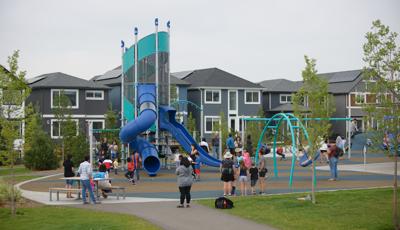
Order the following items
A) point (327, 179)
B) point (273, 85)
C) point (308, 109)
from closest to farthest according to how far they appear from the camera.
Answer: point (308, 109) < point (327, 179) < point (273, 85)

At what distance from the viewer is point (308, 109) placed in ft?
71.3

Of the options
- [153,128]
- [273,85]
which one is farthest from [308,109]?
[273,85]

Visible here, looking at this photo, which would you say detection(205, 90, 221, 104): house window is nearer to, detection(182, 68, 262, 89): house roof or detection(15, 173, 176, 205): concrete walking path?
detection(182, 68, 262, 89): house roof

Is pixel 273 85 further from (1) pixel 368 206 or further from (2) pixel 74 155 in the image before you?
(1) pixel 368 206

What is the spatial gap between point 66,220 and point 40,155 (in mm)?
21813

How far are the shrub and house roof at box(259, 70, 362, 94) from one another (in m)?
35.7

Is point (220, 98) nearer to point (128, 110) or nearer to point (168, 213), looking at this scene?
point (128, 110)

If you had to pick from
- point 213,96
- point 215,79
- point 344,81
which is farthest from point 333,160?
point 344,81

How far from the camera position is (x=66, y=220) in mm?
17609

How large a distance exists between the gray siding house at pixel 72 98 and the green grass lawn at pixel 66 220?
35691 millimetres

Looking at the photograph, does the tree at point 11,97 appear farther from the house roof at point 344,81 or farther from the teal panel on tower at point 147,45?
the house roof at point 344,81

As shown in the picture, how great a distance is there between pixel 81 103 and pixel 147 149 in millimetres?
24311

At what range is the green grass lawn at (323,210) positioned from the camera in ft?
55.0

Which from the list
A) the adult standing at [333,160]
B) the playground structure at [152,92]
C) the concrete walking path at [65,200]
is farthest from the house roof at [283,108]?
the concrete walking path at [65,200]
